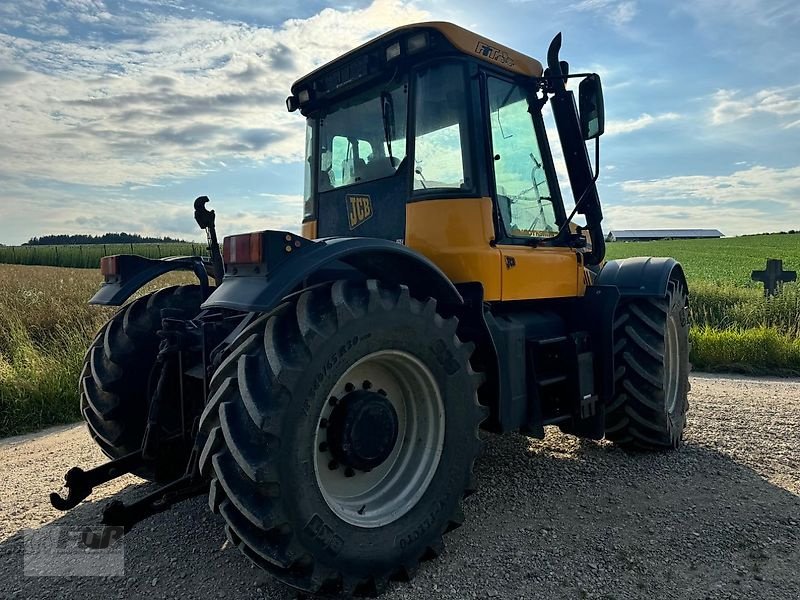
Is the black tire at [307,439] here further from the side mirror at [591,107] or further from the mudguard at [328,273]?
the side mirror at [591,107]

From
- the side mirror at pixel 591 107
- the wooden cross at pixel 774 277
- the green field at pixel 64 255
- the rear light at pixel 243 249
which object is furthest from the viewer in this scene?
the green field at pixel 64 255

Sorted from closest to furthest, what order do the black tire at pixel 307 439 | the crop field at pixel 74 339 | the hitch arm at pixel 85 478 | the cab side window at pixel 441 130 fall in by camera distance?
the black tire at pixel 307 439
the hitch arm at pixel 85 478
the cab side window at pixel 441 130
the crop field at pixel 74 339

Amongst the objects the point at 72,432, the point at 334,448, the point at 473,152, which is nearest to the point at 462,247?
the point at 473,152

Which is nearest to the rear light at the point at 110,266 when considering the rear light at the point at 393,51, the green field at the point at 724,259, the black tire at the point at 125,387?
the black tire at the point at 125,387

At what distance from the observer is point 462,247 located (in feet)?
12.0

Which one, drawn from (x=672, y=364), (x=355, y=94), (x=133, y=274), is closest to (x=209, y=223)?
(x=133, y=274)

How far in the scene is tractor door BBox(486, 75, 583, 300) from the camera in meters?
3.92

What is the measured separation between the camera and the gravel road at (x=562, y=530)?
2838 millimetres

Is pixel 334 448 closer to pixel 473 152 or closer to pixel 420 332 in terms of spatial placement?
pixel 420 332

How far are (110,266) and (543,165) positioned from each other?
121 inches
